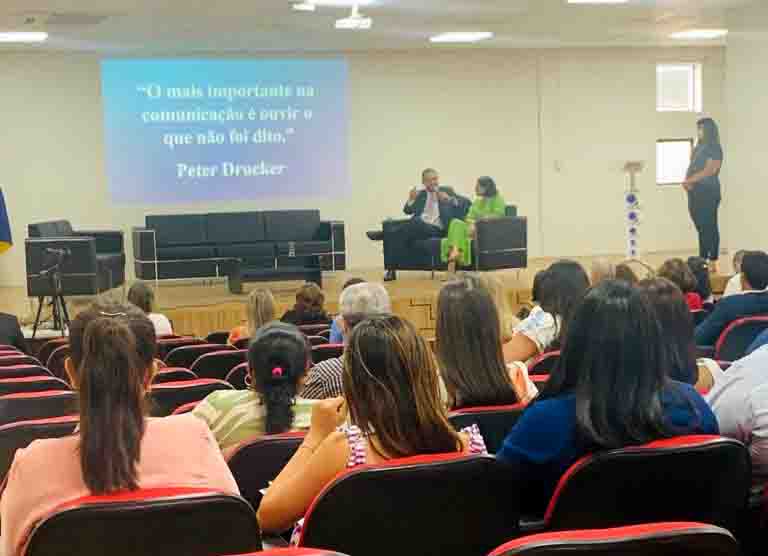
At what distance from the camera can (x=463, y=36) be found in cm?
1266

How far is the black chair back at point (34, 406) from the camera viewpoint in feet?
11.9

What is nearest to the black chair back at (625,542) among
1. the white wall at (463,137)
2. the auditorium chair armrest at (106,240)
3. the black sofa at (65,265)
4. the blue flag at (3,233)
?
the black sofa at (65,265)

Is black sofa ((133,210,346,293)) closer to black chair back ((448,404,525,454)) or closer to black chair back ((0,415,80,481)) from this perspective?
black chair back ((0,415,80,481))

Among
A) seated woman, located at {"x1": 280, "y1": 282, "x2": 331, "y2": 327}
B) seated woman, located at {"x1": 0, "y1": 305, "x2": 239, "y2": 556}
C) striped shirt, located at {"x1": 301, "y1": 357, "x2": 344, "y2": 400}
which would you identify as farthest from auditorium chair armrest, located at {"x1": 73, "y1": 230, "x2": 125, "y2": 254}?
seated woman, located at {"x1": 0, "y1": 305, "x2": 239, "y2": 556}

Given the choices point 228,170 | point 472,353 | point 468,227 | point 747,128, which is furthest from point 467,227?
point 472,353

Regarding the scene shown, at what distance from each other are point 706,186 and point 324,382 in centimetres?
889

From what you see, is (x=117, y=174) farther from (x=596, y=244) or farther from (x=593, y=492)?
(x=593, y=492)

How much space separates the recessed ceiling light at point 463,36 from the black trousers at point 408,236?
2099mm

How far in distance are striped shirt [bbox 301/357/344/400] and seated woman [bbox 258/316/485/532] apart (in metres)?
1.27

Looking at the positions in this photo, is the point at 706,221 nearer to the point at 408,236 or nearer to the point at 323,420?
the point at 408,236

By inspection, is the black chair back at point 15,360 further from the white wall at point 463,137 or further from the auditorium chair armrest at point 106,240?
the white wall at point 463,137

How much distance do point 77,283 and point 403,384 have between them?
806cm

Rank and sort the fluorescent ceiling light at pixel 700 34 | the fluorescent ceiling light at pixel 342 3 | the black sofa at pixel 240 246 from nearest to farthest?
the fluorescent ceiling light at pixel 342 3, the black sofa at pixel 240 246, the fluorescent ceiling light at pixel 700 34

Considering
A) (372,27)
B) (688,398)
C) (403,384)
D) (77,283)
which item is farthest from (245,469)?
(372,27)
